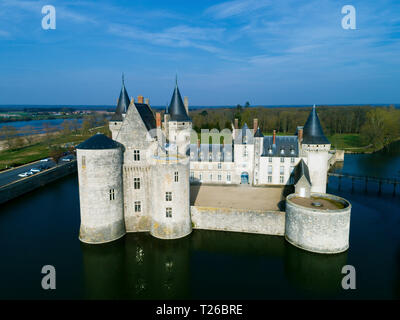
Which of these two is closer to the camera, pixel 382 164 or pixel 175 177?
pixel 175 177

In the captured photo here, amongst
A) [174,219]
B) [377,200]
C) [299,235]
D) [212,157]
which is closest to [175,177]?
[174,219]

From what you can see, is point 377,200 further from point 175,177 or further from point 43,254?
point 43,254

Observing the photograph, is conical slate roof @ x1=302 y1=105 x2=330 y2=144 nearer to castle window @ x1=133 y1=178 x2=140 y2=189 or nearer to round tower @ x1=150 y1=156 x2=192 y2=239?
round tower @ x1=150 y1=156 x2=192 y2=239

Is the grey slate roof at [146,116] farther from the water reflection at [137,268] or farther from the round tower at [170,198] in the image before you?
the water reflection at [137,268]

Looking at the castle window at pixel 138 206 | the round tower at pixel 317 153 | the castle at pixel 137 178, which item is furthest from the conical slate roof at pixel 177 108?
the round tower at pixel 317 153

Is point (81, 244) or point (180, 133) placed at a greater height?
point (180, 133)

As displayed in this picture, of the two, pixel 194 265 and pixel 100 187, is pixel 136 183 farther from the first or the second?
pixel 194 265

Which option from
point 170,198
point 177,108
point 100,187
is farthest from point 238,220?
point 177,108
